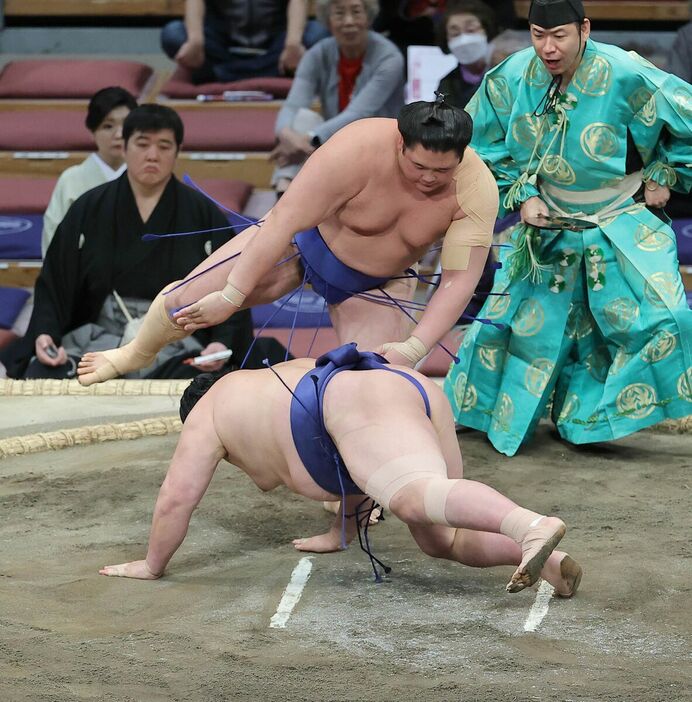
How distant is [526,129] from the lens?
10.8ft

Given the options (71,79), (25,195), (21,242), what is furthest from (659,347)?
(71,79)

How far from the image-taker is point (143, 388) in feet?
12.8

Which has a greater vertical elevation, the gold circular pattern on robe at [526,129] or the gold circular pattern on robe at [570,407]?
the gold circular pattern on robe at [526,129]

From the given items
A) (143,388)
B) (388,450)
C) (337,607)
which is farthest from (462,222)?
(143,388)

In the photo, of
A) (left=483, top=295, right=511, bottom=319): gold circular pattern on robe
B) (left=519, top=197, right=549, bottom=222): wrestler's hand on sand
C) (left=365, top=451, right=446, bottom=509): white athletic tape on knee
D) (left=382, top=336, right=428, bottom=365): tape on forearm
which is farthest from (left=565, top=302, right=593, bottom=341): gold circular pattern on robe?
(left=365, top=451, right=446, bottom=509): white athletic tape on knee

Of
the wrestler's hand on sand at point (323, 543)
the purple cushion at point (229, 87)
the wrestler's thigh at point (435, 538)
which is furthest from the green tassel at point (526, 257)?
the purple cushion at point (229, 87)

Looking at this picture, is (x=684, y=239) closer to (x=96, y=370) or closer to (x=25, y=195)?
(x=25, y=195)

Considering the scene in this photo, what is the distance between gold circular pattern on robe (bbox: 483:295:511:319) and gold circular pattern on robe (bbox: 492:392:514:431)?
20 centimetres

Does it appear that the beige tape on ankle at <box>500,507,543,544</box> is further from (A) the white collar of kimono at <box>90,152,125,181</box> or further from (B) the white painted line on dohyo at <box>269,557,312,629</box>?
(A) the white collar of kimono at <box>90,152,125,181</box>

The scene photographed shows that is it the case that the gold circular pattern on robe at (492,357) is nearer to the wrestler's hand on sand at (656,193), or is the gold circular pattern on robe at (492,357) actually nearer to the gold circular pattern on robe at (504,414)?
the gold circular pattern on robe at (504,414)

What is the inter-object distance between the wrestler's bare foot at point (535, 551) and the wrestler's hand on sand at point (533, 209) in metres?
1.37

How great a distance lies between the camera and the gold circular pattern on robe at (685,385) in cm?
326

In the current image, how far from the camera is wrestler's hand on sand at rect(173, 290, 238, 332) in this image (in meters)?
2.61

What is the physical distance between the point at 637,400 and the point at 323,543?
1.02 meters
